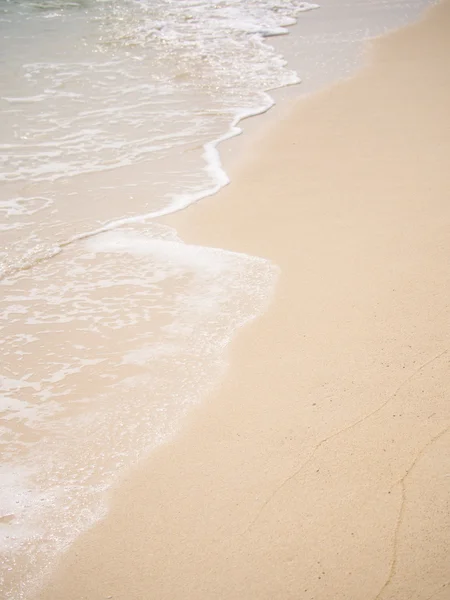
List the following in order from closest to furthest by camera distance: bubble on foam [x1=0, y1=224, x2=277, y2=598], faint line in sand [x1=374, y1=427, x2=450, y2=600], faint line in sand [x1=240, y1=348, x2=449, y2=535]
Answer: faint line in sand [x1=374, y1=427, x2=450, y2=600] < faint line in sand [x1=240, y1=348, x2=449, y2=535] < bubble on foam [x1=0, y1=224, x2=277, y2=598]

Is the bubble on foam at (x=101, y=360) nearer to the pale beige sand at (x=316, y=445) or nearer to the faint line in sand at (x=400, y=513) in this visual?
the pale beige sand at (x=316, y=445)

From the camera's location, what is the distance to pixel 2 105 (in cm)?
591

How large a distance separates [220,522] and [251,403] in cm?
52

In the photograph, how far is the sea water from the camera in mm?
2129

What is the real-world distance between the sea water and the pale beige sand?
14 centimetres

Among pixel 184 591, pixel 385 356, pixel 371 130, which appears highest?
pixel 371 130

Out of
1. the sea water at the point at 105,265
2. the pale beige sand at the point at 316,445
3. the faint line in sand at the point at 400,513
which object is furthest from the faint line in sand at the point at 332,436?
the sea water at the point at 105,265

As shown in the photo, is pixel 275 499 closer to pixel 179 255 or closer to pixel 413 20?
pixel 179 255

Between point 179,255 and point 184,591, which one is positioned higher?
point 179,255

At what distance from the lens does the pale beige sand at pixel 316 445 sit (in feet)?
5.70

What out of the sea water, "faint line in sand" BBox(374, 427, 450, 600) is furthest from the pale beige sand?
the sea water

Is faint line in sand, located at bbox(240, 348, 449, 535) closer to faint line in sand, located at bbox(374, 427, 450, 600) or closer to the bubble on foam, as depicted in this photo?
faint line in sand, located at bbox(374, 427, 450, 600)

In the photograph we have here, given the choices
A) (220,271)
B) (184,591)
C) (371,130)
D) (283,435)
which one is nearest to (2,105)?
(371,130)

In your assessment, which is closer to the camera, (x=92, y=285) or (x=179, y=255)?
(x=92, y=285)
